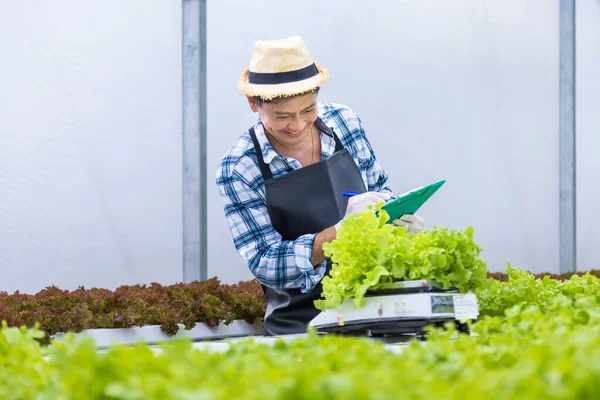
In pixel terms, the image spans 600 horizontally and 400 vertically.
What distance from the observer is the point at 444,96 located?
7.32 metres

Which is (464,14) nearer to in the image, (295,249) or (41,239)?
(41,239)

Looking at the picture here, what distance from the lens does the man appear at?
312 centimetres

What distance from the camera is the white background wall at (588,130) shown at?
324 inches

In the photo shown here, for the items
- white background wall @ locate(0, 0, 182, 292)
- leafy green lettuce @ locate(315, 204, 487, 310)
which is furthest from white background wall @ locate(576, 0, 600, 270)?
leafy green lettuce @ locate(315, 204, 487, 310)

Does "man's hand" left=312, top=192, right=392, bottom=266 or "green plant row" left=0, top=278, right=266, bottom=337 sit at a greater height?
"man's hand" left=312, top=192, right=392, bottom=266

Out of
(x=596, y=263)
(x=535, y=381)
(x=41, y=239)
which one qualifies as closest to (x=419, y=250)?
(x=535, y=381)

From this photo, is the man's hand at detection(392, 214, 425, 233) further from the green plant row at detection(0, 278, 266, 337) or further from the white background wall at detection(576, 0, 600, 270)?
the white background wall at detection(576, 0, 600, 270)

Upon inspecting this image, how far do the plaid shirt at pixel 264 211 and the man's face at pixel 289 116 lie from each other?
0.37 feet

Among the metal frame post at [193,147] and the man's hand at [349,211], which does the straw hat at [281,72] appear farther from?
the metal frame post at [193,147]

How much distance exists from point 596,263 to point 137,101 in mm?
5148

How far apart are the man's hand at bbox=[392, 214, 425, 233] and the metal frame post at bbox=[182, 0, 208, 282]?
3.39m

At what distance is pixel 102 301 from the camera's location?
428cm

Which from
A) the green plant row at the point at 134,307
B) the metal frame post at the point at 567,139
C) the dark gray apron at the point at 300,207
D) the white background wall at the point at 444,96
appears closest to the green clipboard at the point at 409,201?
the dark gray apron at the point at 300,207

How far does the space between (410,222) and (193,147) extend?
137 inches
